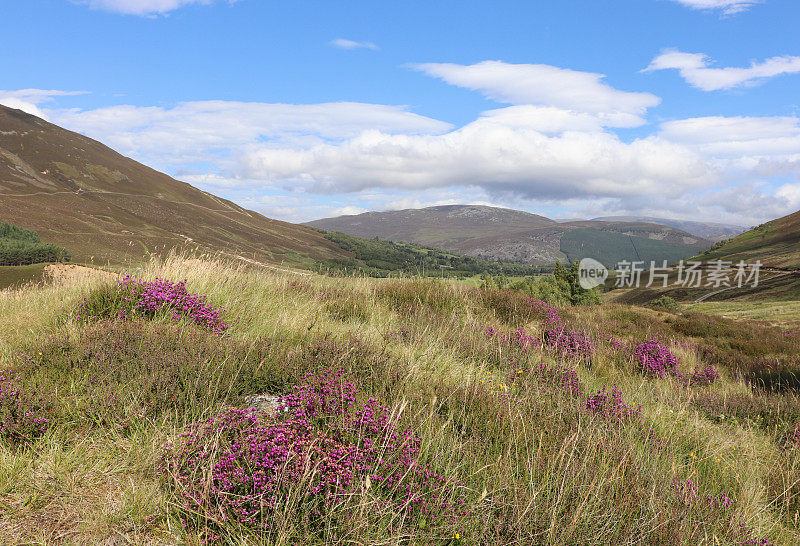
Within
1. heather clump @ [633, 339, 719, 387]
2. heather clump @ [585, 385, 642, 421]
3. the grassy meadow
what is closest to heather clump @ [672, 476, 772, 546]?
the grassy meadow

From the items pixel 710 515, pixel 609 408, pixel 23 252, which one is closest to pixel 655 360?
pixel 609 408

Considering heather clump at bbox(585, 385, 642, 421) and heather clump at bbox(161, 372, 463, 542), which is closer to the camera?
heather clump at bbox(161, 372, 463, 542)

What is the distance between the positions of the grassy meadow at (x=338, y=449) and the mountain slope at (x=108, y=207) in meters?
94.9

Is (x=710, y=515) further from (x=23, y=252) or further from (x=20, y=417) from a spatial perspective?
(x=23, y=252)

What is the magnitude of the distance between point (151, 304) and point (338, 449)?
13.5ft

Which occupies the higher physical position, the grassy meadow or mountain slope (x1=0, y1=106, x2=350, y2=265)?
mountain slope (x1=0, y1=106, x2=350, y2=265)

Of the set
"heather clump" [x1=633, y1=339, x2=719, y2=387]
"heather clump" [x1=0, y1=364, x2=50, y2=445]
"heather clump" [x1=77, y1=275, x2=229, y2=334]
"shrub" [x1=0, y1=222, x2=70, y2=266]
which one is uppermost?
"heather clump" [x1=77, y1=275, x2=229, y2=334]

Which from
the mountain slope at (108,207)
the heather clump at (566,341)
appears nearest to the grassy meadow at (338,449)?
the heather clump at (566,341)

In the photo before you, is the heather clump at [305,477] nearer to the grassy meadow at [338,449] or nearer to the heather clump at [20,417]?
the grassy meadow at [338,449]

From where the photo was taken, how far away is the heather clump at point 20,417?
2.93 metres

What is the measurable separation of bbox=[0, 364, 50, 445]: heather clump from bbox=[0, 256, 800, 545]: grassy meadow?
1cm

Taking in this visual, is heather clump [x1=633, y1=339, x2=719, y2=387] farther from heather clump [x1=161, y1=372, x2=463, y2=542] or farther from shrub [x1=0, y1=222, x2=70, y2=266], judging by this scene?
shrub [x1=0, y1=222, x2=70, y2=266]

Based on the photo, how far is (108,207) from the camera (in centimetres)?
12650

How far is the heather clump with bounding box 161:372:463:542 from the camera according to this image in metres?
2.24
